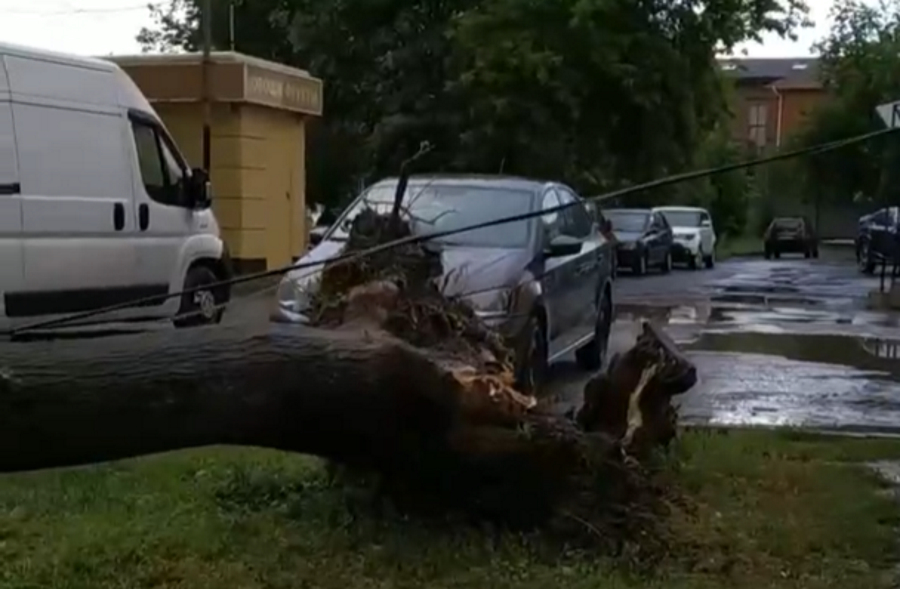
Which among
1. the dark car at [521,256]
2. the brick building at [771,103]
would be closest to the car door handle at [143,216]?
the dark car at [521,256]

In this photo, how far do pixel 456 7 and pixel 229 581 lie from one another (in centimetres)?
2921

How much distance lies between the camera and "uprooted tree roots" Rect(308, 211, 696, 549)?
6.70 metres

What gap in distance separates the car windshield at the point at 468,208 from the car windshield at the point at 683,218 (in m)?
29.2

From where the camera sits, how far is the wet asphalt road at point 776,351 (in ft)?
37.6

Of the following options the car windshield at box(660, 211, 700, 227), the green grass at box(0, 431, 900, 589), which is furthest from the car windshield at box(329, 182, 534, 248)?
the car windshield at box(660, 211, 700, 227)

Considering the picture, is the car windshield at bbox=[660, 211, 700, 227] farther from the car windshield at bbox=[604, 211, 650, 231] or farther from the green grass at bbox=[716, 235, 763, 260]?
the green grass at bbox=[716, 235, 763, 260]

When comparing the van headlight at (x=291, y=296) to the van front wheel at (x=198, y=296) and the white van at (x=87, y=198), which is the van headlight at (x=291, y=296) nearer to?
the white van at (x=87, y=198)

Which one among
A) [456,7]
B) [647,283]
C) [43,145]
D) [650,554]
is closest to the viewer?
[650,554]

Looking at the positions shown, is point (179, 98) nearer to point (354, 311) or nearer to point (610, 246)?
point (610, 246)

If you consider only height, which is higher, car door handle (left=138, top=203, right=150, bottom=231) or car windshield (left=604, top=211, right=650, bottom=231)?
car door handle (left=138, top=203, right=150, bottom=231)

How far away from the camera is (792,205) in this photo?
208 feet

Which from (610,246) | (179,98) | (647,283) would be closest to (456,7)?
(647,283)

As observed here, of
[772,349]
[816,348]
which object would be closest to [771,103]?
[816,348]

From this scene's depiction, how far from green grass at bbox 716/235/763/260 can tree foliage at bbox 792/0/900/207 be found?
2.83 meters
